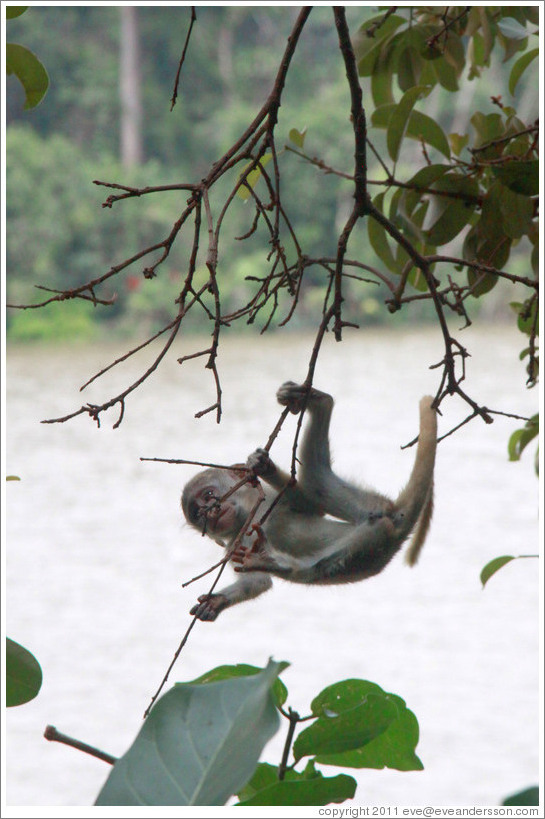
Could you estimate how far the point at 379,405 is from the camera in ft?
21.2

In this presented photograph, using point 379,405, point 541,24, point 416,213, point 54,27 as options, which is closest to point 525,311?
point 416,213

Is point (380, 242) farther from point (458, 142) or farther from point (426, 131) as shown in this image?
point (458, 142)

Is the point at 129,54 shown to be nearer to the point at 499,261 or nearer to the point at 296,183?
the point at 296,183

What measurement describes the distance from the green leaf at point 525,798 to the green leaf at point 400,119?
653 mm

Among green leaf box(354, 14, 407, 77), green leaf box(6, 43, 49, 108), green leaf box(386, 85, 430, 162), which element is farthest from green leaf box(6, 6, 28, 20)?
green leaf box(354, 14, 407, 77)

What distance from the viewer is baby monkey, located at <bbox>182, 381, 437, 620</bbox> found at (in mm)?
1046

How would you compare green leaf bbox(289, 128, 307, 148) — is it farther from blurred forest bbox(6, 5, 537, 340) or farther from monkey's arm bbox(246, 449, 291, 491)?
blurred forest bbox(6, 5, 537, 340)

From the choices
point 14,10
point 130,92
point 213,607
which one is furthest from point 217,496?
point 130,92

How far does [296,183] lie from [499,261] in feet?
28.6

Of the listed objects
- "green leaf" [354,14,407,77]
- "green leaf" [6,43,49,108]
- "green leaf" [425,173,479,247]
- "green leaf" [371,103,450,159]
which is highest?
"green leaf" [354,14,407,77]

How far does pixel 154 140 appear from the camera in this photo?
11.7 metres

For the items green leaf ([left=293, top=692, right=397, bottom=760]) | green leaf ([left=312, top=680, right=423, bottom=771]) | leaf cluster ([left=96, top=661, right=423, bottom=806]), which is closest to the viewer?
leaf cluster ([left=96, top=661, right=423, bottom=806])

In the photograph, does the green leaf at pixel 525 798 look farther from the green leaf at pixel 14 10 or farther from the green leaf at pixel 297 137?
the green leaf at pixel 297 137

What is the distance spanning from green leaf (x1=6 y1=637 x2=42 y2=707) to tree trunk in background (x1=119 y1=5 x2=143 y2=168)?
10.9 meters
